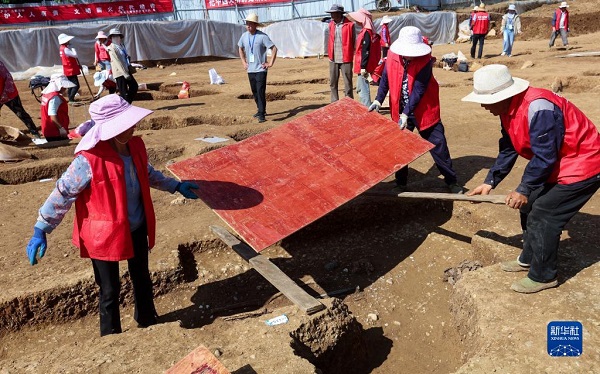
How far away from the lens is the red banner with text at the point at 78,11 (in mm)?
23609

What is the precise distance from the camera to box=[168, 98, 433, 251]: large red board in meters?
4.05

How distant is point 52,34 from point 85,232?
61.0 feet

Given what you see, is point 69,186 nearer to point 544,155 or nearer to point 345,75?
point 544,155

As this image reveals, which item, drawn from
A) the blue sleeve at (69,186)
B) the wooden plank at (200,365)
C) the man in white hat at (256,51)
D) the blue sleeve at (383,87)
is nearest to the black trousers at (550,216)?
the wooden plank at (200,365)

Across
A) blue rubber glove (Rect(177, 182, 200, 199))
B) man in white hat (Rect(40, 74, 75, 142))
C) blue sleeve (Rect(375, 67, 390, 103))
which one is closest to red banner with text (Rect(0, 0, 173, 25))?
man in white hat (Rect(40, 74, 75, 142))

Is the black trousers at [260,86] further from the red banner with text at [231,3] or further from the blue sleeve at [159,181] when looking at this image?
the red banner with text at [231,3]

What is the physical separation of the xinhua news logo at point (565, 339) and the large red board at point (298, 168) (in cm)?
187

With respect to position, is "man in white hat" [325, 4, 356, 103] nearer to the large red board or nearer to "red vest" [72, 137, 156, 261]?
the large red board

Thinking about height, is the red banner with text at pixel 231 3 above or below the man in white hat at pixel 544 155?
above

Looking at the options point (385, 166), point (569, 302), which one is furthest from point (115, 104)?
point (569, 302)

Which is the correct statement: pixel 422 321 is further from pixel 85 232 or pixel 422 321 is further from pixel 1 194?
pixel 1 194

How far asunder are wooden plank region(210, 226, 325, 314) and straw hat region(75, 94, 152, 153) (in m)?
1.49

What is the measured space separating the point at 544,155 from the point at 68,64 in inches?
424

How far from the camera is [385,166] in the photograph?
15.3ft
